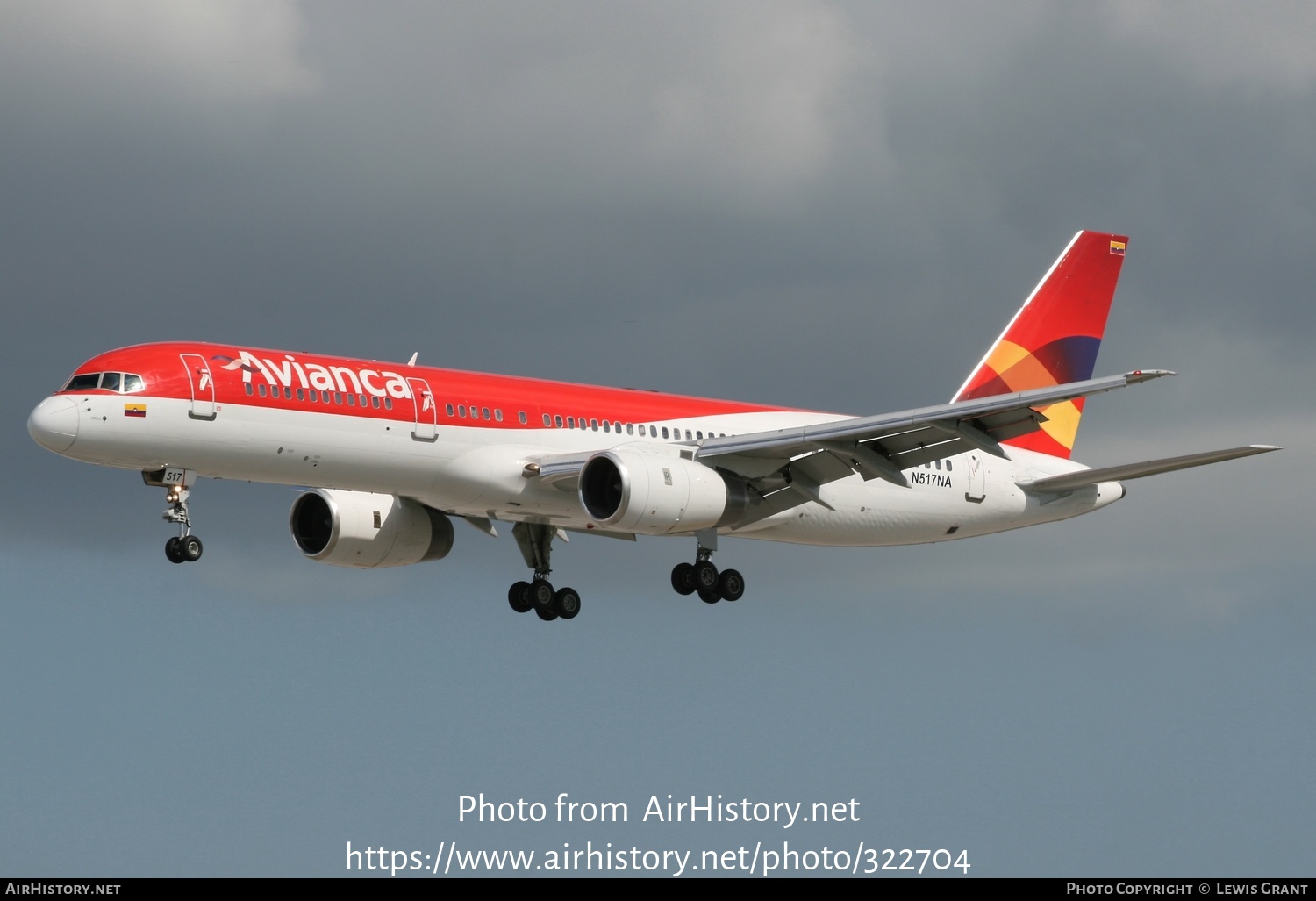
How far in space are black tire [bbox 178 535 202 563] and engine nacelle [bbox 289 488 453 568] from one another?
6429 millimetres

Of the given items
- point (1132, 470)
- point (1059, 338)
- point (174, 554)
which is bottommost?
point (174, 554)

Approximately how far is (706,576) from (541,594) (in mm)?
5347

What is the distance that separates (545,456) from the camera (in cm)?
4412

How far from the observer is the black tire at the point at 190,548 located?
4028 cm

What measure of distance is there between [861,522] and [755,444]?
651 cm

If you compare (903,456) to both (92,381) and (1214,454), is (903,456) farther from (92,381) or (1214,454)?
(92,381)

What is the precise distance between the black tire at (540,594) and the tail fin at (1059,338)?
13.0 m

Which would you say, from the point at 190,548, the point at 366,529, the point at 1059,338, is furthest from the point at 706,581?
the point at 1059,338

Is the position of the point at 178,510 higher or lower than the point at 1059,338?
lower

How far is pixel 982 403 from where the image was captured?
135 feet

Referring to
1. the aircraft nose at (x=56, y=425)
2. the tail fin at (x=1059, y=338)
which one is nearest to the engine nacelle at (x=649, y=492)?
the aircraft nose at (x=56, y=425)

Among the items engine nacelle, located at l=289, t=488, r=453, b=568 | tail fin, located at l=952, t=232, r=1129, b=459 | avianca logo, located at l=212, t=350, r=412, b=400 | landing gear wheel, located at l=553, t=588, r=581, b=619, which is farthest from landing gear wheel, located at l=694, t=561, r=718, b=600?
tail fin, located at l=952, t=232, r=1129, b=459

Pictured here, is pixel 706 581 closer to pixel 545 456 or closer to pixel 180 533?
pixel 545 456

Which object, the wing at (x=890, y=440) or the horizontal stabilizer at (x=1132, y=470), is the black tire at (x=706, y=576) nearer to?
the wing at (x=890, y=440)
